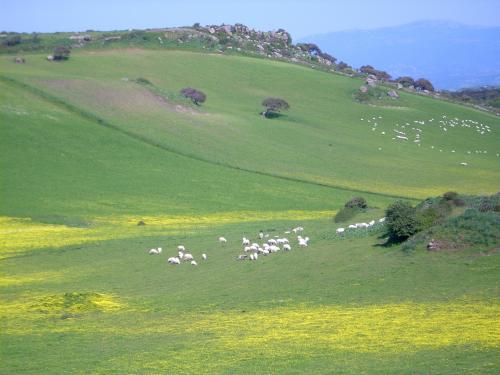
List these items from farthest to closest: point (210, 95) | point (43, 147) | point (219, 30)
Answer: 1. point (219, 30)
2. point (210, 95)
3. point (43, 147)

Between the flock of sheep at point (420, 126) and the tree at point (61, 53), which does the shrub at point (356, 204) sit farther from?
the tree at point (61, 53)

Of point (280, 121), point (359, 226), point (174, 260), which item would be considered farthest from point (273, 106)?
point (174, 260)

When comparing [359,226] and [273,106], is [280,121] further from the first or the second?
[359,226]

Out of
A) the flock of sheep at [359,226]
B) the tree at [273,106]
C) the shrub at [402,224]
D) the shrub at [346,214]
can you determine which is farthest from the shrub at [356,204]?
the tree at [273,106]

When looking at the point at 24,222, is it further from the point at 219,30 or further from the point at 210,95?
the point at 219,30

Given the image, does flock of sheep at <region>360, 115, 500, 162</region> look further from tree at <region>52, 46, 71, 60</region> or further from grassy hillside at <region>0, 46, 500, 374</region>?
tree at <region>52, 46, 71, 60</region>

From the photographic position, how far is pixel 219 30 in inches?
5989

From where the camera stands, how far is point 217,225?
52875 millimetres

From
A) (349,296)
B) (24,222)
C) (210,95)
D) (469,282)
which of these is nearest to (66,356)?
(349,296)

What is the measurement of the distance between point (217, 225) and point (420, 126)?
58909mm

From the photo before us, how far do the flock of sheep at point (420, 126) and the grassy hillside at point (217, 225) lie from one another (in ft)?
3.17

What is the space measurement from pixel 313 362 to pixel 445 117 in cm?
9667

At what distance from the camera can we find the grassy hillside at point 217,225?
21328mm

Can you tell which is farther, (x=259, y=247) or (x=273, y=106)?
(x=273, y=106)
